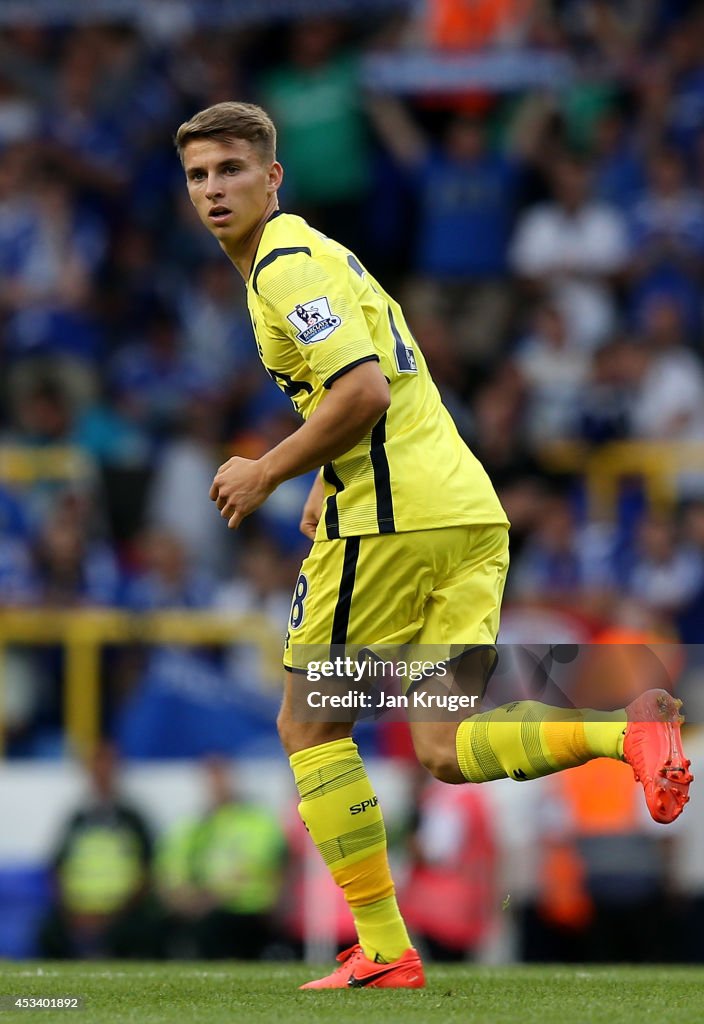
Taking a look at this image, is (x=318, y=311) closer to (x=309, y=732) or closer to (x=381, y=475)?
(x=381, y=475)

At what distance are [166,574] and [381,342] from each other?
220 inches

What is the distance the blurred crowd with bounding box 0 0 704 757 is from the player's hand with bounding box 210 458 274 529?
501cm

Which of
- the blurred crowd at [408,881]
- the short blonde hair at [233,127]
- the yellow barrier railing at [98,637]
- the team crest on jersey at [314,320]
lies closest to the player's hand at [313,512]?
the team crest on jersey at [314,320]

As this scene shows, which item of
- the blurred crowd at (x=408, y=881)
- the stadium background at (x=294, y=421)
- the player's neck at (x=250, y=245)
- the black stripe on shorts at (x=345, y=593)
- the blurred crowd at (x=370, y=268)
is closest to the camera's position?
the black stripe on shorts at (x=345, y=593)

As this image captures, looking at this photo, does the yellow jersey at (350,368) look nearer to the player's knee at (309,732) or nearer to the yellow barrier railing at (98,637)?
the player's knee at (309,732)

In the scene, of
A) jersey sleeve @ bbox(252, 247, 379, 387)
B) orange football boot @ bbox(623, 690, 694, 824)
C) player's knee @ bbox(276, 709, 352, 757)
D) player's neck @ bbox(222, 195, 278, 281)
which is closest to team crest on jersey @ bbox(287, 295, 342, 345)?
jersey sleeve @ bbox(252, 247, 379, 387)

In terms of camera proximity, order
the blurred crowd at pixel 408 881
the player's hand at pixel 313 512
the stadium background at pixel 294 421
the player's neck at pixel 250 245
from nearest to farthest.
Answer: the player's neck at pixel 250 245, the player's hand at pixel 313 512, the blurred crowd at pixel 408 881, the stadium background at pixel 294 421

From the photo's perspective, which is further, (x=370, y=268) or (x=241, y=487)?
(x=370, y=268)

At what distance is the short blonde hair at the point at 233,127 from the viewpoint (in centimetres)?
475

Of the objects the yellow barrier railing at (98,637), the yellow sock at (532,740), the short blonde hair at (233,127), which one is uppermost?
the short blonde hair at (233,127)

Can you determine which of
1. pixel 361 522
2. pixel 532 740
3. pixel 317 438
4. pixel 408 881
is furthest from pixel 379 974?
pixel 408 881

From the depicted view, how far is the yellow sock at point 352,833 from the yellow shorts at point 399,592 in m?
0.27

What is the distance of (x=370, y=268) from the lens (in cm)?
1209

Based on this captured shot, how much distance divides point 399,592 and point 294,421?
6.05 metres
